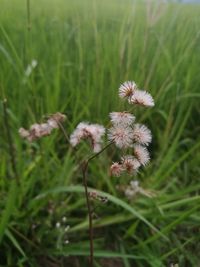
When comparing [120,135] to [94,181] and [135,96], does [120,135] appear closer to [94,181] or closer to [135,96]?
[135,96]

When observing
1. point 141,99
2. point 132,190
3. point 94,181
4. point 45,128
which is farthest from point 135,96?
point 94,181

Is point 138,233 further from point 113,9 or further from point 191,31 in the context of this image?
point 113,9

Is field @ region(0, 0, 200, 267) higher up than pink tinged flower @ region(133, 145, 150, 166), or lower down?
higher up

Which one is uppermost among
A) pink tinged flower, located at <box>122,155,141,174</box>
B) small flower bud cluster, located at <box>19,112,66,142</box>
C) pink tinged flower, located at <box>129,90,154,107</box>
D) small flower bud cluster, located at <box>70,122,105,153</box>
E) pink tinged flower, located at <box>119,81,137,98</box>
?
small flower bud cluster, located at <box>19,112,66,142</box>

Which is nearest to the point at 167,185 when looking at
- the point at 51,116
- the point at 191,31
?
the point at 51,116

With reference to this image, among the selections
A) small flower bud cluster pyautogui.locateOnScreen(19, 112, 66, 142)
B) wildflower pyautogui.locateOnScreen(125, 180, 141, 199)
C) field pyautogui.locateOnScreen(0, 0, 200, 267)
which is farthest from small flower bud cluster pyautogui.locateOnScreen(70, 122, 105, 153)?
wildflower pyautogui.locateOnScreen(125, 180, 141, 199)

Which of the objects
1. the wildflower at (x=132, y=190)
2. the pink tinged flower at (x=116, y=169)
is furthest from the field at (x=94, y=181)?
the pink tinged flower at (x=116, y=169)

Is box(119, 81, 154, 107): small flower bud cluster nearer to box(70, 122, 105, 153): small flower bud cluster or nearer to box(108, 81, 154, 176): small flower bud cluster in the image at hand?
box(108, 81, 154, 176): small flower bud cluster
